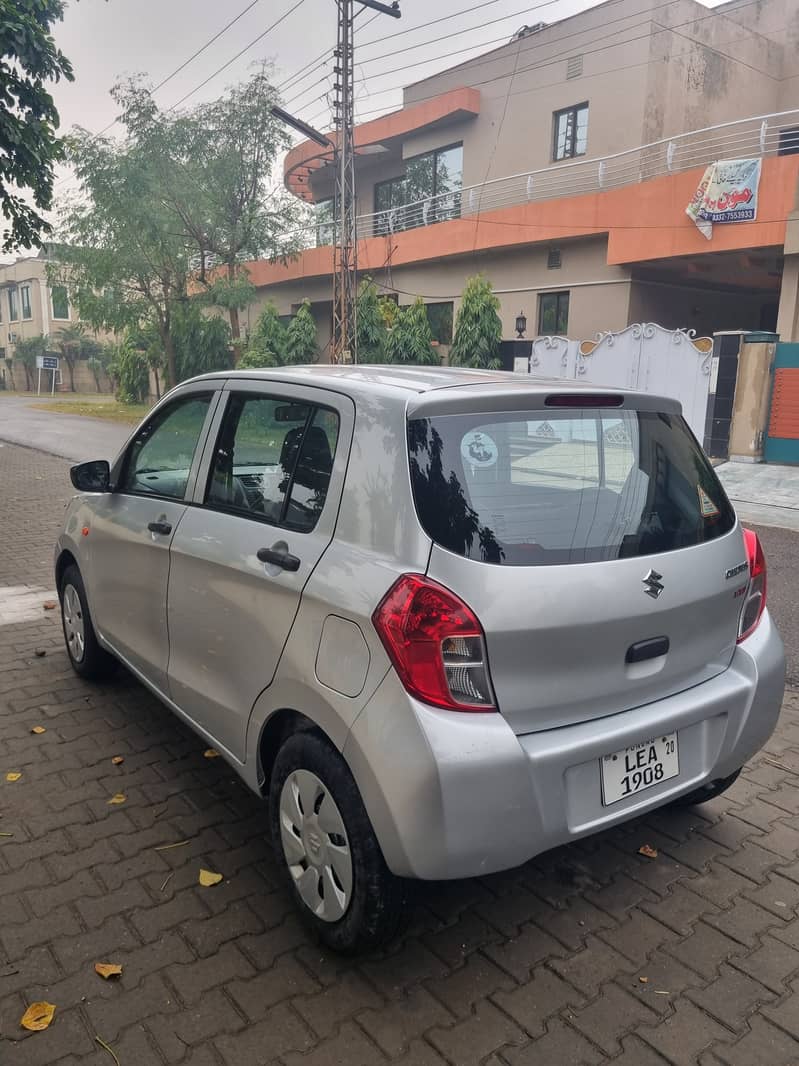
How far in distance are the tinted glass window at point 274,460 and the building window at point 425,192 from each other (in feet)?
73.2

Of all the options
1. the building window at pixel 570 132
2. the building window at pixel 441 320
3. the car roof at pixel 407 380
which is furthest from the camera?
the building window at pixel 441 320

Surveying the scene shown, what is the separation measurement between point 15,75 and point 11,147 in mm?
661

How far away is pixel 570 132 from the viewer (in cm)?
2192

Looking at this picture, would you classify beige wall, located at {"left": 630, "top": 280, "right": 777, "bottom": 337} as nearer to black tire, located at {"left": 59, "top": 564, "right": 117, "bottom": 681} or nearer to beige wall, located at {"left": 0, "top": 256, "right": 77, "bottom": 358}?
black tire, located at {"left": 59, "top": 564, "right": 117, "bottom": 681}

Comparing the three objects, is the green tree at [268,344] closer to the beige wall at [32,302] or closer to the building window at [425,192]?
the building window at [425,192]

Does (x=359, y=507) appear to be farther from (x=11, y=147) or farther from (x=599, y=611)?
(x=11, y=147)

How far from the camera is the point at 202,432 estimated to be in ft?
10.9

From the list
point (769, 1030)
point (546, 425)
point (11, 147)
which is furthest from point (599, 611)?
point (11, 147)

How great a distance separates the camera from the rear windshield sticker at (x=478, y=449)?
2.36 metres

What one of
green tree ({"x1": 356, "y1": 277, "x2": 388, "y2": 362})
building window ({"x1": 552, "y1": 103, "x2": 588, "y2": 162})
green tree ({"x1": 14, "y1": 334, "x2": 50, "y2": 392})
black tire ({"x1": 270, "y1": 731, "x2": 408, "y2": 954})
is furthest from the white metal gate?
green tree ({"x1": 14, "y1": 334, "x2": 50, "y2": 392})

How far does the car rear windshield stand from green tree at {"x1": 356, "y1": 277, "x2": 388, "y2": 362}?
21.0m

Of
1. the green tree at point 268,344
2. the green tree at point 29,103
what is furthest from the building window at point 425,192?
the green tree at point 29,103

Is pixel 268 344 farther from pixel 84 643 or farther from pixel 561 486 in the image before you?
pixel 561 486

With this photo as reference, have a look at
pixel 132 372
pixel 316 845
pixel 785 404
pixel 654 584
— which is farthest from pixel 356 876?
pixel 132 372
